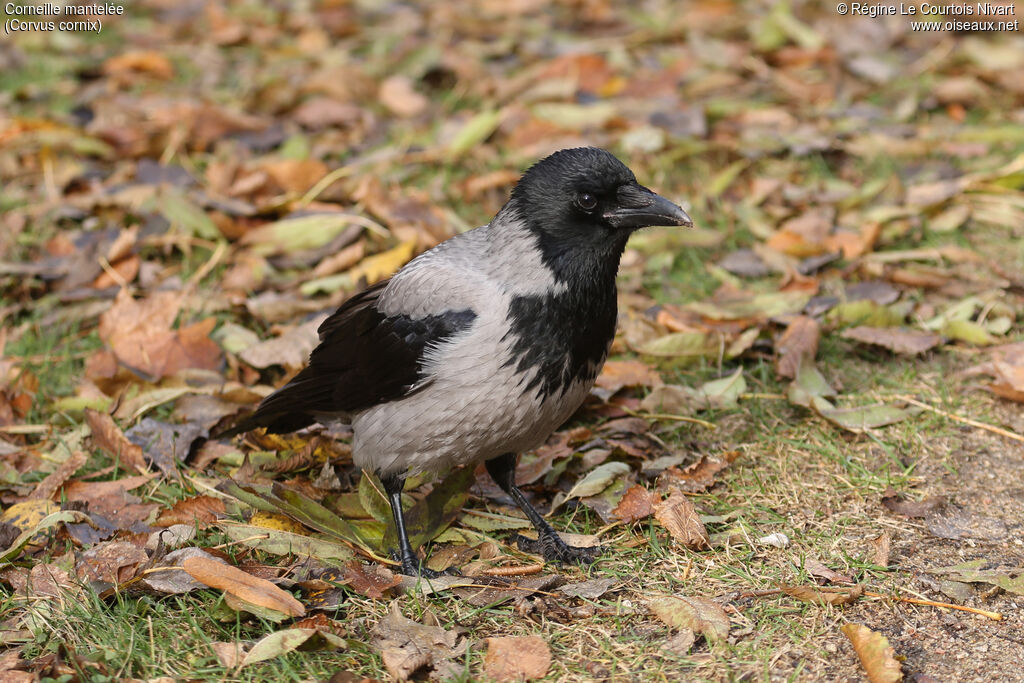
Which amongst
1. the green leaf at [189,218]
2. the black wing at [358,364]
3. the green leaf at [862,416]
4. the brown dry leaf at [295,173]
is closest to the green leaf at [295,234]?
the green leaf at [189,218]

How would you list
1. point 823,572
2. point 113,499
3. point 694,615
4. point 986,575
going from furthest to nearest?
point 113,499, point 823,572, point 986,575, point 694,615

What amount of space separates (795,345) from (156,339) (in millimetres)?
2827

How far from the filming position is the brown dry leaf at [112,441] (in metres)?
4.20

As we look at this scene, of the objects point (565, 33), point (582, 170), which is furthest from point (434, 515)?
point (565, 33)

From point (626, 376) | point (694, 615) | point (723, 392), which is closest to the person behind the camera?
point (694, 615)

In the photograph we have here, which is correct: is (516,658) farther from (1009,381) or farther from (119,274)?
(119,274)

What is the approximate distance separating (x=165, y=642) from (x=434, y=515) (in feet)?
3.46

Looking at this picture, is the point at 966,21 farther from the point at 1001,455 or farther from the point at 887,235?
the point at 1001,455

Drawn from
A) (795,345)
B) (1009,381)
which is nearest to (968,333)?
(1009,381)

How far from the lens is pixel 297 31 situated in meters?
8.66

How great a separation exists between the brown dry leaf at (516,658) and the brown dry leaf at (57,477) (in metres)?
1.80

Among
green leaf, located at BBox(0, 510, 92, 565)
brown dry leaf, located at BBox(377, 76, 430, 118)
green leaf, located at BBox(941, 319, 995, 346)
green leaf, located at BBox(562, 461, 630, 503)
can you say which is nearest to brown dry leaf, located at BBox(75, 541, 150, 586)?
green leaf, located at BBox(0, 510, 92, 565)

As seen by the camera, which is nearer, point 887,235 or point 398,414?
point 398,414

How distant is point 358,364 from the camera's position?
3.92 metres
